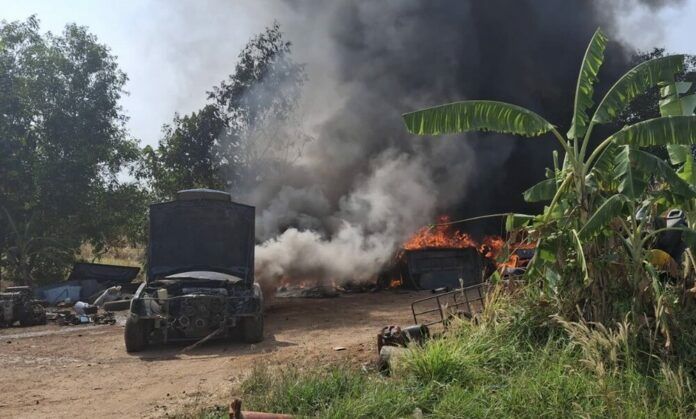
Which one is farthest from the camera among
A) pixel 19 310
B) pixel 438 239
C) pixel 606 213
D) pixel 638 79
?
pixel 438 239

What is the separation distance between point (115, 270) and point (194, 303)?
12403 millimetres

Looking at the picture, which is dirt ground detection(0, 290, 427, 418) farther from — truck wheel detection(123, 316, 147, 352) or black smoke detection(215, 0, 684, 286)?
black smoke detection(215, 0, 684, 286)

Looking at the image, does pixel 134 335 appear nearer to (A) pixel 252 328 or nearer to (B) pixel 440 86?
(A) pixel 252 328

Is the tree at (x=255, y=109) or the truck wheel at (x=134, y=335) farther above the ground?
the tree at (x=255, y=109)

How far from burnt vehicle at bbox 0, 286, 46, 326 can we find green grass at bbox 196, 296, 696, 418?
10011mm

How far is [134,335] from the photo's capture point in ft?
32.7

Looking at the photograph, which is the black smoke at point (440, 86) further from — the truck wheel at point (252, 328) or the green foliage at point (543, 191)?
the green foliage at point (543, 191)

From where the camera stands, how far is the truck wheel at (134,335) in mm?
9893

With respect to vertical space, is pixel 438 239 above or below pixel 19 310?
above

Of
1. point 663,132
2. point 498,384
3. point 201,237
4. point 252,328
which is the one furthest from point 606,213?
point 201,237

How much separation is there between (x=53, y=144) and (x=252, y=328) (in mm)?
14590

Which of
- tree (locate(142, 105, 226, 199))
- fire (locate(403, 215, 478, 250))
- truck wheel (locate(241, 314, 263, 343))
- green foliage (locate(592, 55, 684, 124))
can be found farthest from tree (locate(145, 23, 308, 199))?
green foliage (locate(592, 55, 684, 124))

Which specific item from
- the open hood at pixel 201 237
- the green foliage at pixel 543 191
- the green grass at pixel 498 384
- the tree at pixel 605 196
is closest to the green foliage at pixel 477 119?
the tree at pixel 605 196

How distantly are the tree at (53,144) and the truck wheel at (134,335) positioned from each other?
Result: 12695 mm
